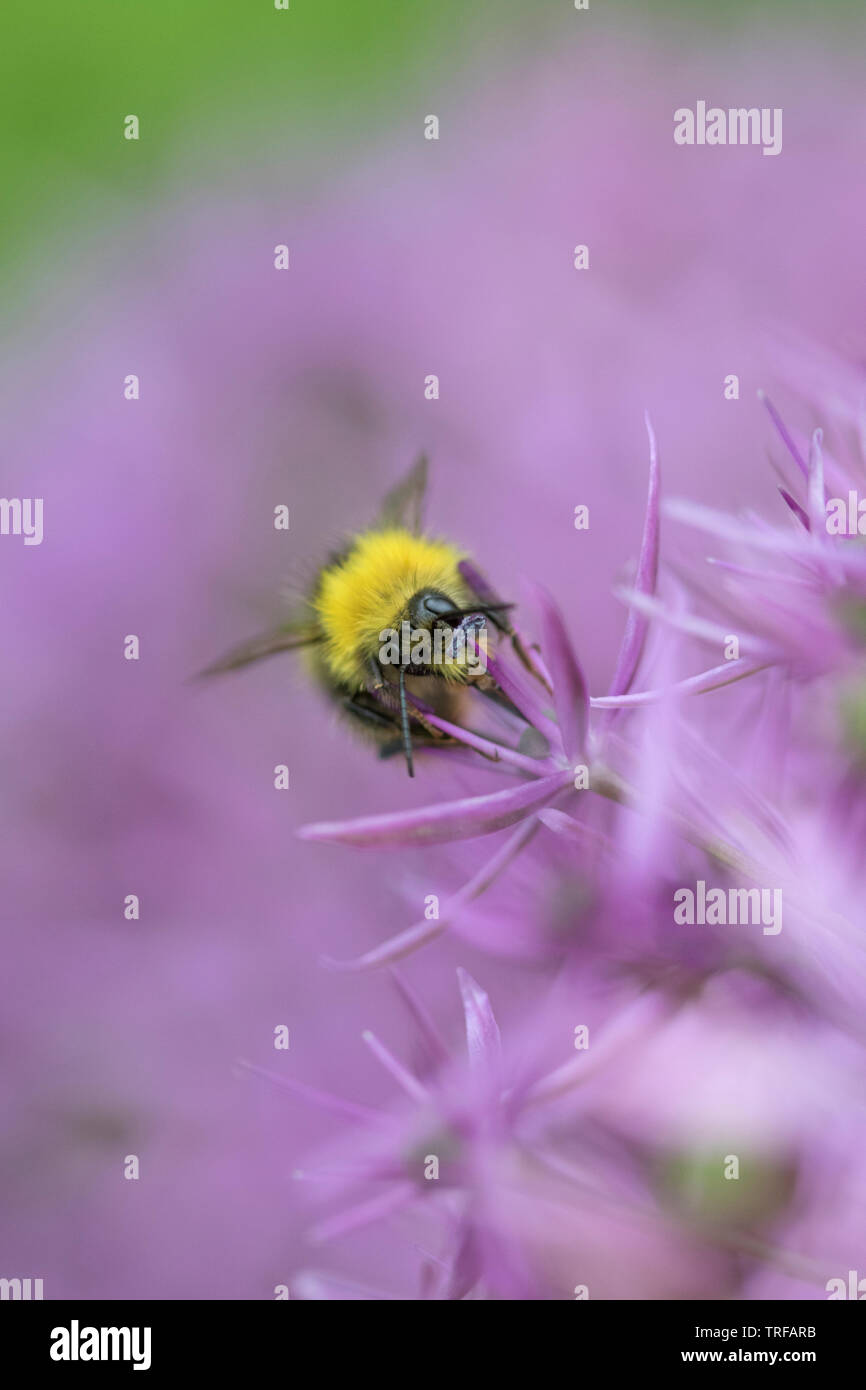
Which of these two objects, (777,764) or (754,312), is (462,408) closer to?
(754,312)

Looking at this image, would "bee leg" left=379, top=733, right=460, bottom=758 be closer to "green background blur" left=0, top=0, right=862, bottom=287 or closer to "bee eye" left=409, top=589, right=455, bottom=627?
"bee eye" left=409, top=589, right=455, bottom=627

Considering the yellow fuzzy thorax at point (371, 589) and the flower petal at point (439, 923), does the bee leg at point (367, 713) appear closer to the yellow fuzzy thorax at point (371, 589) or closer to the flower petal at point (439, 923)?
the yellow fuzzy thorax at point (371, 589)

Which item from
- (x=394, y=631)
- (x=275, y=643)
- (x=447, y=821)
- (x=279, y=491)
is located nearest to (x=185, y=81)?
(x=279, y=491)

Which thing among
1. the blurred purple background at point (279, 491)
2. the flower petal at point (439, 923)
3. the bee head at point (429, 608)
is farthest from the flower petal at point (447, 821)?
the blurred purple background at point (279, 491)

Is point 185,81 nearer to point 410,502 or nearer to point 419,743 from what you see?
point 410,502

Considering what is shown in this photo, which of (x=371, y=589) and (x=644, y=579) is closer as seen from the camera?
(x=644, y=579)

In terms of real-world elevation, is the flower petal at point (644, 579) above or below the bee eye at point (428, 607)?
below

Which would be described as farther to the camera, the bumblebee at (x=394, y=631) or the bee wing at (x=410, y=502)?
the bee wing at (x=410, y=502)
